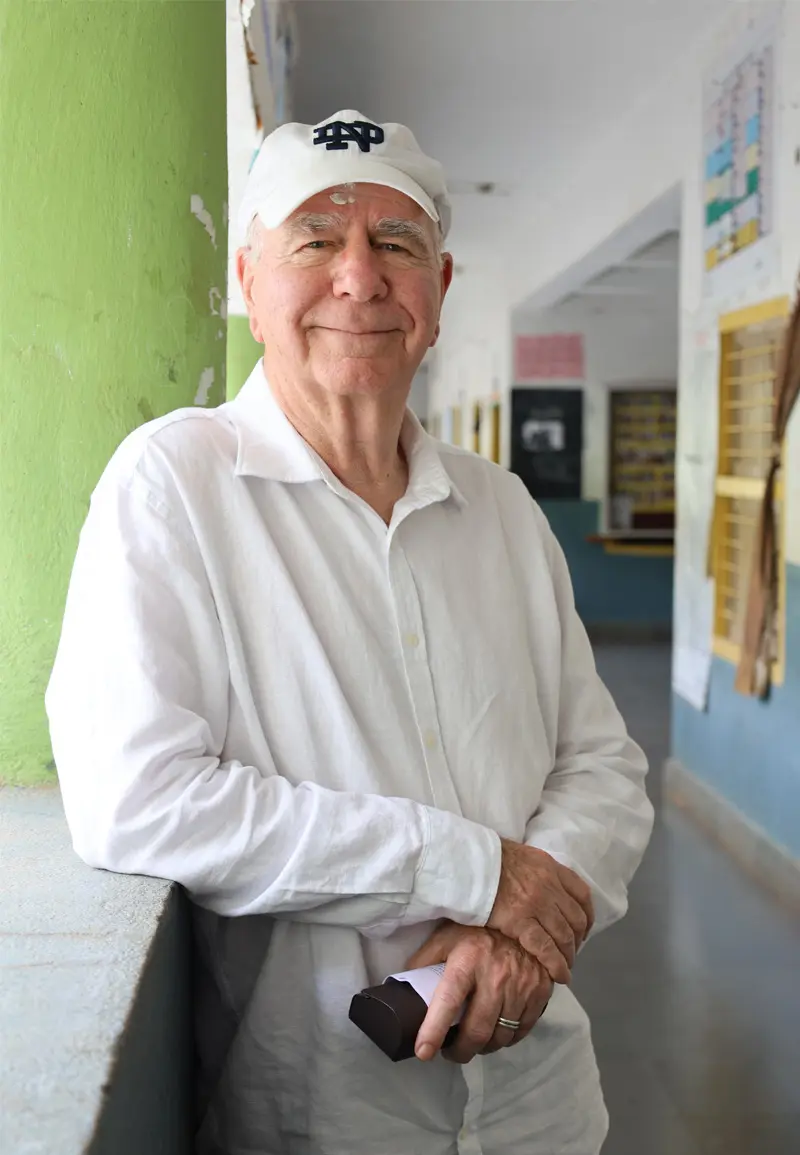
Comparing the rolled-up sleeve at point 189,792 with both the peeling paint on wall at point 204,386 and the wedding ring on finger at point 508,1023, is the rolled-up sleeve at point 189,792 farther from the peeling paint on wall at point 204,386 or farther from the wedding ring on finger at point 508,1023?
the peeling paint on wall at point 204,386

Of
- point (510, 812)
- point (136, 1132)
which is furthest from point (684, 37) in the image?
point (136, 1132)

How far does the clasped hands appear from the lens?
120 cm

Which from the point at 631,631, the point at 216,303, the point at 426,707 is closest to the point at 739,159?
the point at 216,303

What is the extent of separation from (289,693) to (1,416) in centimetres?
61

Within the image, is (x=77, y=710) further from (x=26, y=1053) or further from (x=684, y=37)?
(x=684, y=37)

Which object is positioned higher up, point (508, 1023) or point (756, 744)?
point (508, 1023)

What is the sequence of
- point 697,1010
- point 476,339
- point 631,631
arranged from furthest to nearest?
point 476,339 < point 631,631 < point 697,1010

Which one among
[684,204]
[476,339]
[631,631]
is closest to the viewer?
[684,204]

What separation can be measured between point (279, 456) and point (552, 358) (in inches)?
316

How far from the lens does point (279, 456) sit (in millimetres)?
1327

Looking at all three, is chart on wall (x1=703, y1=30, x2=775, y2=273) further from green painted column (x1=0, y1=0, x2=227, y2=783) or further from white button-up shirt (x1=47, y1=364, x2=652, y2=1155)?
white button-up shirt (x1=47, y1=364, x2=652, y2=1155)

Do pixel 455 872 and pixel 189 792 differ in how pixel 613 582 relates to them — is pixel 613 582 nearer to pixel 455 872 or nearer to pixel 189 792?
pixel 455 872

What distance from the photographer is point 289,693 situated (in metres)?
1.23

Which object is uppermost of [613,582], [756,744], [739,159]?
[739,159]
